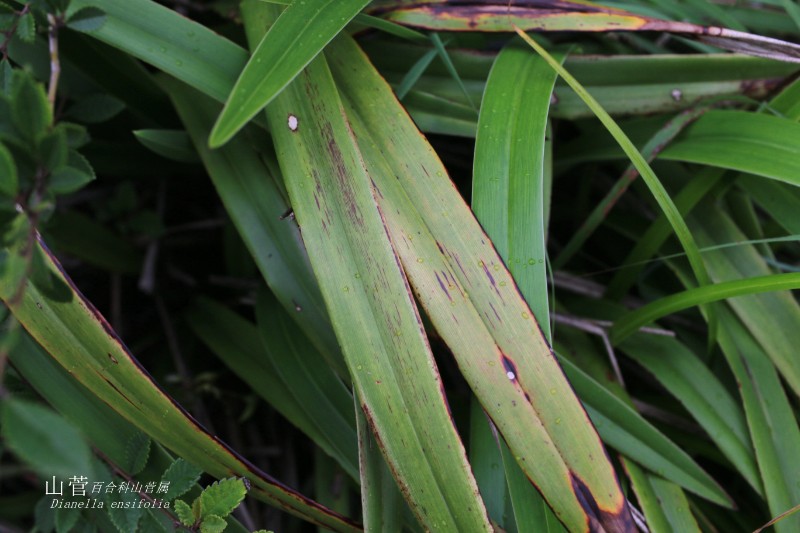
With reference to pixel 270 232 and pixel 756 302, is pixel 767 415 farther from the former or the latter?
pixel 270 232

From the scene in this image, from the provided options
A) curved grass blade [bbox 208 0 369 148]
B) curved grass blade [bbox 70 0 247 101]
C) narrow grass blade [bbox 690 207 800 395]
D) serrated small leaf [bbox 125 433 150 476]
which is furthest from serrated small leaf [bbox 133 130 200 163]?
narrow grass blade [bbox 690 207 800 395]

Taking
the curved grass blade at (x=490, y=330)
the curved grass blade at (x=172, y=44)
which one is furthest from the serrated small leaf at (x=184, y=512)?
the curved grass blade at (x=172, y=44)

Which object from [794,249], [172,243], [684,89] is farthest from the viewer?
[172,243]

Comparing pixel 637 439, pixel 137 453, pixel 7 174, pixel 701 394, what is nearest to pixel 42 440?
pixel 7 174

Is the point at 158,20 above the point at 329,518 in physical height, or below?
above

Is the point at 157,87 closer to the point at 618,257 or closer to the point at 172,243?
the point at 172,243

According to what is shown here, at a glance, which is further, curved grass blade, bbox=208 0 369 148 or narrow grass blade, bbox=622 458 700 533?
narrow grass blade, bbox=622 458 700 533

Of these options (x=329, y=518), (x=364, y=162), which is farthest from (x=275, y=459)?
(x=364, y=162)

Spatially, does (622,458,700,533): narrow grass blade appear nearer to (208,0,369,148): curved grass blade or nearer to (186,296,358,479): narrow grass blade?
(186,296,358,479): narrow grass blade
